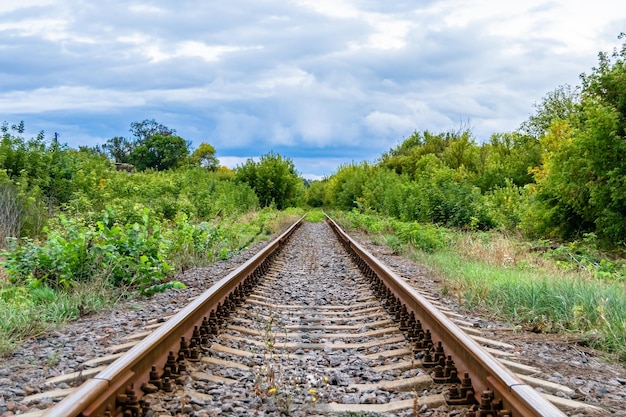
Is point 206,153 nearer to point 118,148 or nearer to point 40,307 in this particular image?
point 118,148

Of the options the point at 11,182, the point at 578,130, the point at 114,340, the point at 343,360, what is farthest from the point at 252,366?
the point at 578,130

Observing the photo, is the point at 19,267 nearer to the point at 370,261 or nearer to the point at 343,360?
the point at 343,360

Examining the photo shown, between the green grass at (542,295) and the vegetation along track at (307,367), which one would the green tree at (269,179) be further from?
the vegetation along track at (307,367)

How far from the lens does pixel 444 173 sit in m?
22.3

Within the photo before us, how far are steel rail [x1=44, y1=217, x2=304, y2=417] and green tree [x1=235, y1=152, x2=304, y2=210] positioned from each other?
139ft

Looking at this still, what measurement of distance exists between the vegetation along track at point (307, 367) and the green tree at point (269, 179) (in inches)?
1624

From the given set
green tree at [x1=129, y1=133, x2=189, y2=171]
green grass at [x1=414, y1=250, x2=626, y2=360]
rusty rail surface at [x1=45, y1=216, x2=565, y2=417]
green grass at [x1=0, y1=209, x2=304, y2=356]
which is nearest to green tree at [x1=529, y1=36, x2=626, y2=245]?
green grass at [x1=414, y1=250, x2=626, y2=360]

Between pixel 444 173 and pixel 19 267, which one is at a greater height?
pixel 444 173

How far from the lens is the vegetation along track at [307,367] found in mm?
3252

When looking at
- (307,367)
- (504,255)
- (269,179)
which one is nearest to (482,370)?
(307,367)

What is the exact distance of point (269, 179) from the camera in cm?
4903

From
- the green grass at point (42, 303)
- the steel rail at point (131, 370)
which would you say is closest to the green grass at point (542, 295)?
the steel rail at point (131, 370)

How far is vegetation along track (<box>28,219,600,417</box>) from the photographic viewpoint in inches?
128

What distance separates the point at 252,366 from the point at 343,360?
0.74 m
